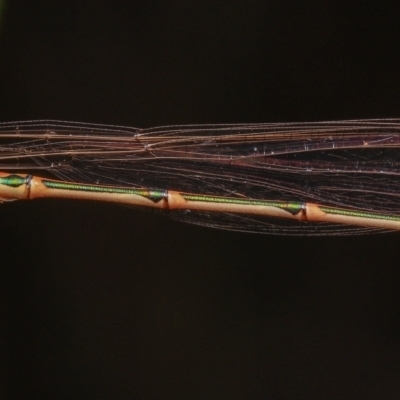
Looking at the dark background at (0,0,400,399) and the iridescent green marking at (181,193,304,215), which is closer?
the iridescent green marking at (181,193,304,215)

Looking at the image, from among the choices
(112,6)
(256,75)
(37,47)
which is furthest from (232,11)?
(37,47)

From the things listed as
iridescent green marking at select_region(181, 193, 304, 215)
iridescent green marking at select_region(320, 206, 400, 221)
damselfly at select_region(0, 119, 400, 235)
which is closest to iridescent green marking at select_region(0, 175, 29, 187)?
damselfly at select_region(0, 119, 400, 235)

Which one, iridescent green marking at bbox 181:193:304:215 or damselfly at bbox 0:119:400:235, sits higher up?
damselfly at bbox 0:119:400:235

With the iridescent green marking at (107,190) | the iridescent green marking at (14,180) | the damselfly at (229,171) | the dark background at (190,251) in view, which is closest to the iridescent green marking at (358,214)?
the damselfly at (229,171)

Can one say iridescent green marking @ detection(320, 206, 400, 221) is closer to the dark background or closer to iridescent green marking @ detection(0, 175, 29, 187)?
the dark background

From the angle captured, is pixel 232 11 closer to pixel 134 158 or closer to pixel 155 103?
pixel 155 103

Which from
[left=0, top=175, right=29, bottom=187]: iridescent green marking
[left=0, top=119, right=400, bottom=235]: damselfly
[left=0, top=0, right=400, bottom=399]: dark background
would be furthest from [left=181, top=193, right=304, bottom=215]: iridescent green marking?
[left=0, top=0, right=400, bottom=399]: dark background

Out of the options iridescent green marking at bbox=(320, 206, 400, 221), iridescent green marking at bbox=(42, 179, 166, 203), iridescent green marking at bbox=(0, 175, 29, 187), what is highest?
iridescent green marking at bbox=(0, 175, 29, 187)

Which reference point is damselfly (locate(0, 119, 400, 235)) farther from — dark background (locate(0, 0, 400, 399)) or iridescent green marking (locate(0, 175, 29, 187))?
dark background (locate(0, 0, 400, 399))
